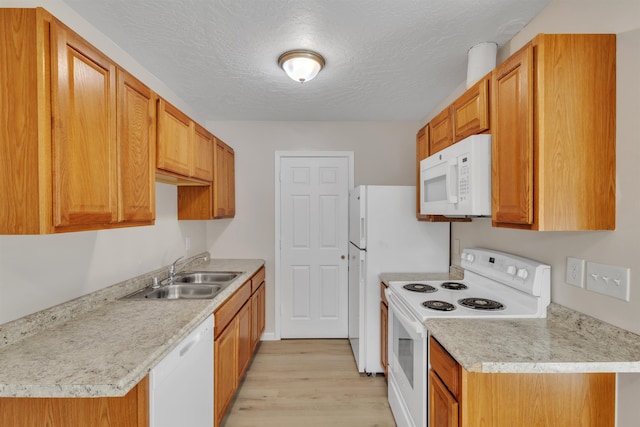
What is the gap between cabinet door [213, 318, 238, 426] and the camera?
6.01 ft

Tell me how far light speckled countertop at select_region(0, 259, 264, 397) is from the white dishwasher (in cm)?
7

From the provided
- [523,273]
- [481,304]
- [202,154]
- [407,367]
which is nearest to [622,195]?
[523,273]

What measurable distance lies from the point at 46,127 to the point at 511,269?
2188mm

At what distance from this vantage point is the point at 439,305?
1.67 m

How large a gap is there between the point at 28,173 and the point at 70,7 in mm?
1083

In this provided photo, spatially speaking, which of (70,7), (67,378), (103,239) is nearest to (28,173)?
(67,378)

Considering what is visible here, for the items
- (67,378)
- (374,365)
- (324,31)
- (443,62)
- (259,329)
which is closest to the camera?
(67,378)

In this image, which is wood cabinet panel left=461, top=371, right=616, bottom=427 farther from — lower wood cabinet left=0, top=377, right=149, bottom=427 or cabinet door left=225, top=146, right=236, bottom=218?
cabinet door left=225, top=146, right=236, bottom=218

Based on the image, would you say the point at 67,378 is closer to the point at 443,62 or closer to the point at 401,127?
the point at 443,62

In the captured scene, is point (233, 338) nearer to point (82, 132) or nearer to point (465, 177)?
point (82, 132)

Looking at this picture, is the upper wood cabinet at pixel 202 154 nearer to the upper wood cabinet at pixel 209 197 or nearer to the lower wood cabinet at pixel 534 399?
the upper wood cabinet at pixel 209 197

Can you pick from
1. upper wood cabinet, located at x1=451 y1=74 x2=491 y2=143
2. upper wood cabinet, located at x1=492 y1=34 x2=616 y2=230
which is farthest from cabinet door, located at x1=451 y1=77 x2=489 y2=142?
upper wood cabinet, located at x1=492 y1=34 x2=616 y2=230

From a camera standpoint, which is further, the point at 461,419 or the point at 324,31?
the point at 324,31

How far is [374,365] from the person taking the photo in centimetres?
256
